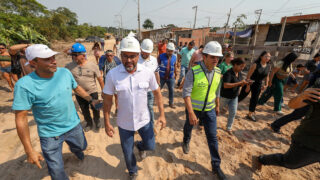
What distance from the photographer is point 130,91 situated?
1894 millimetres

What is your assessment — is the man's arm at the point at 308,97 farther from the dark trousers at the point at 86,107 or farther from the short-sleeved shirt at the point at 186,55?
the short-sleeved shirt at the point at 186,55

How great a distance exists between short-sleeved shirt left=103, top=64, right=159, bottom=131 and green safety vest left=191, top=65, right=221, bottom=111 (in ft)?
2.36

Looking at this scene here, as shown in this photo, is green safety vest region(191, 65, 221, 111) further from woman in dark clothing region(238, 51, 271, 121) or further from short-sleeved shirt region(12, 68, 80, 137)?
short-sleeved shirt region(12, 68, 80, 137)

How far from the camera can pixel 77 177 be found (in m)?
2.47

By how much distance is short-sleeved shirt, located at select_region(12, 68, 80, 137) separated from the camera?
162 centimetres

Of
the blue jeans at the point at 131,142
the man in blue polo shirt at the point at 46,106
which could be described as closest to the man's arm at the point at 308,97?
the blue jeans at the point at 131,142

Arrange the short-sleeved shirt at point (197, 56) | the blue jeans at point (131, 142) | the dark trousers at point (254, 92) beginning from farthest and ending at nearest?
the short-sleeved shirt at point (197, 56) < the dark trousers at point (254, 92) < the blue jeans at point (131, 142)

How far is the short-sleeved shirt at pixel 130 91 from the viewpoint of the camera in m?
1.87

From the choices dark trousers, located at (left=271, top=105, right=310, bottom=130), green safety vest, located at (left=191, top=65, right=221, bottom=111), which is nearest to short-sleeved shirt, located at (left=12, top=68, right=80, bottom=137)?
green safety vest, located at (left=191, top=65, right=221, bottom=111)

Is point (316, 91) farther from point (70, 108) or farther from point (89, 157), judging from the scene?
point (89, 157)

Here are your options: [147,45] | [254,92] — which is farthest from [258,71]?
[147,45]

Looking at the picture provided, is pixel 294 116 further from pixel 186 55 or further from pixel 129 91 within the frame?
pixel 186 55

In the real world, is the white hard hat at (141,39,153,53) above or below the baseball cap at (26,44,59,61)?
above

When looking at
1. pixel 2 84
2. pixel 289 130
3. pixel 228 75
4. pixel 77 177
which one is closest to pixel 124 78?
pixel 77 177
